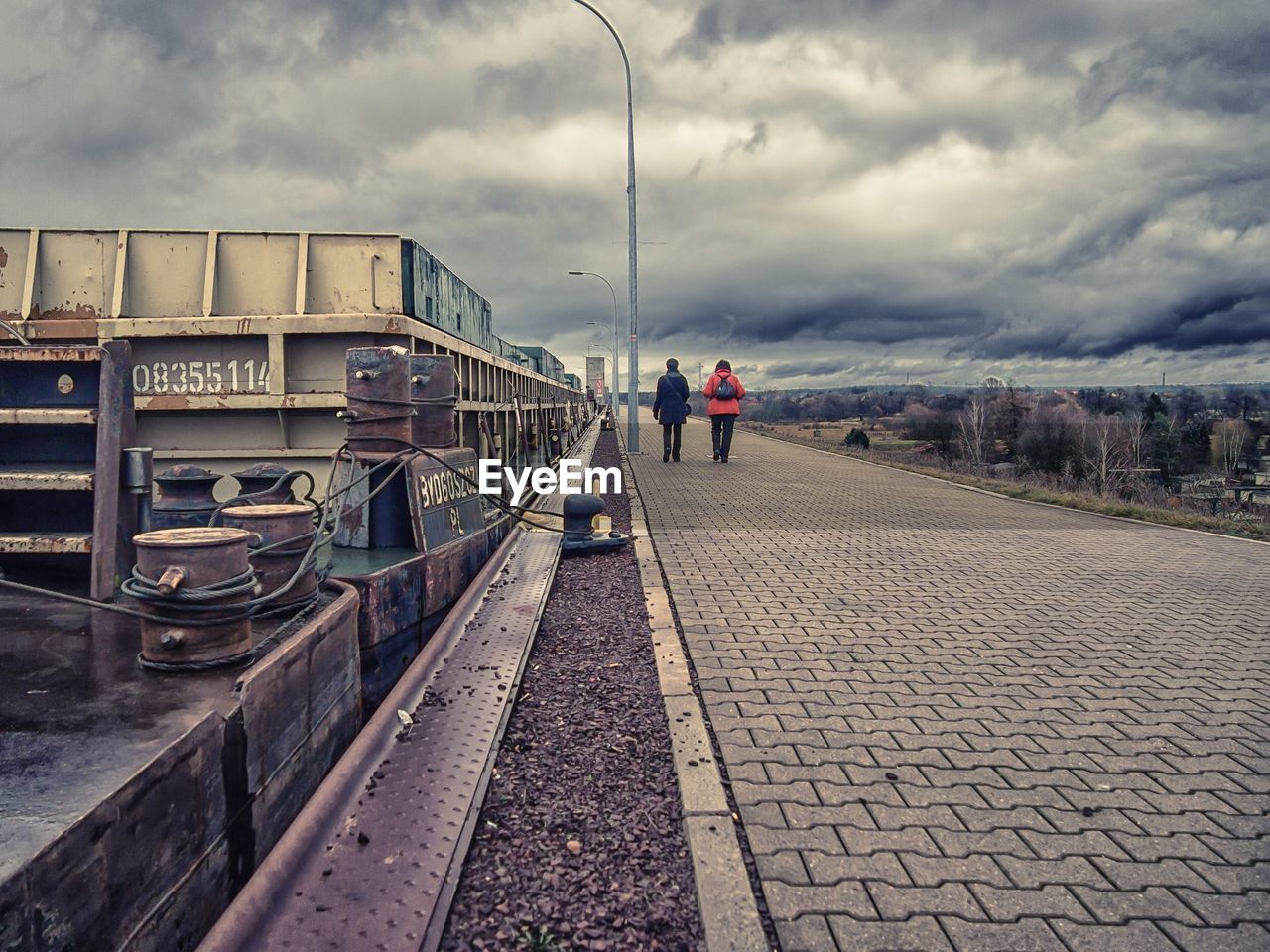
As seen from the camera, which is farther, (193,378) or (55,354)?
(193,378)

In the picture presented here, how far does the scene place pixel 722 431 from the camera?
711 inches

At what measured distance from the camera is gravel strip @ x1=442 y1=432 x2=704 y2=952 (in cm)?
222

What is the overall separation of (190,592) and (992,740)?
3402 mm

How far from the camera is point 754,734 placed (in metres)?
3.55

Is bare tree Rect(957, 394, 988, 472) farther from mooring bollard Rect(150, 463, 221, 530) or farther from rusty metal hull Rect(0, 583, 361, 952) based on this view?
rusty metal hull Rect(0, 583, 361, 952)

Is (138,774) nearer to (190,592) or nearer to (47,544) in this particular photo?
(190,592)

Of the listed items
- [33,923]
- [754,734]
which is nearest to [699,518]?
[754,734]

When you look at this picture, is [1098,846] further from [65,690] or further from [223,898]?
[65,690]

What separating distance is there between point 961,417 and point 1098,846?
237ft

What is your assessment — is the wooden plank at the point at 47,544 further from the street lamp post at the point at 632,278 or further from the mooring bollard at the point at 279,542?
the street lamp post at the point at 632,278

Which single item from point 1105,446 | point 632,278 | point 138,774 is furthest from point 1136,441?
point 138,774

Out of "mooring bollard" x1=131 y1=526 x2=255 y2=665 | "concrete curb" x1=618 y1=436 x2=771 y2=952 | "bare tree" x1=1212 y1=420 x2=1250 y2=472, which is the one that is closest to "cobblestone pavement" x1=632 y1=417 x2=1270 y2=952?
"concrete curb" x1=618 y1=436 x2=771 y2=952

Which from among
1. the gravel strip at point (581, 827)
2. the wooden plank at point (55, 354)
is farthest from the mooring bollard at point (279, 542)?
the gravel strip at point (581, 827)

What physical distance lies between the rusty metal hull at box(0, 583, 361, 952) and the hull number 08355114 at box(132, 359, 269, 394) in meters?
2.24
